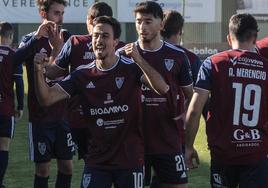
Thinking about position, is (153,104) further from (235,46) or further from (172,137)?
(235,46)

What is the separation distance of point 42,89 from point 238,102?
1.44 metres

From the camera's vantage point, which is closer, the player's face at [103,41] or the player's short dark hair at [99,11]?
the player's face at [103,41]

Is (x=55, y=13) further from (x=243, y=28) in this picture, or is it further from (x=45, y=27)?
(x=243, y=28)

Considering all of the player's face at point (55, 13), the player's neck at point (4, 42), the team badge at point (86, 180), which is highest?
the player's face at point (55, 13)

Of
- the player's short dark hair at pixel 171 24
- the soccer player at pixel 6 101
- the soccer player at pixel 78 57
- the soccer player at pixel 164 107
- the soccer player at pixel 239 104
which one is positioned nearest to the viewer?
the soccer player at pixel 239 104

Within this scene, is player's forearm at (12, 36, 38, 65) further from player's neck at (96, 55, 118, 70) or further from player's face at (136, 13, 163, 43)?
player's neck at (96, 55, 118, 70)

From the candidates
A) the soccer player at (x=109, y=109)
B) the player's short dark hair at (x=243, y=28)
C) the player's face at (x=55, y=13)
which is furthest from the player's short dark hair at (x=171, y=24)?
the player's short dark hair at (x=243, y=28)

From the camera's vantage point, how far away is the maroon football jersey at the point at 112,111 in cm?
513

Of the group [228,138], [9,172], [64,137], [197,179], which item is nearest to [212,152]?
[228,138]

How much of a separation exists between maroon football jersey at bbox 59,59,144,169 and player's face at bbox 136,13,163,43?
506mm

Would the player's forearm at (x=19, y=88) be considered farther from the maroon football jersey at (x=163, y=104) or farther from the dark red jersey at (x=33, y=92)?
the maroon football jersey at (x=163, y=104)

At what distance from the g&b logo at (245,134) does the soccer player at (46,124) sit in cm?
264

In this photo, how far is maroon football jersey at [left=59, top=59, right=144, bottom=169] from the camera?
5.13 meters

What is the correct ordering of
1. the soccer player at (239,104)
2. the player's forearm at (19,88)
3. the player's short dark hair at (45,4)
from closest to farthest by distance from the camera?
the soccer player at (239,104), the player's short dark hair at (45,4), the player's forearm at (19,88)
